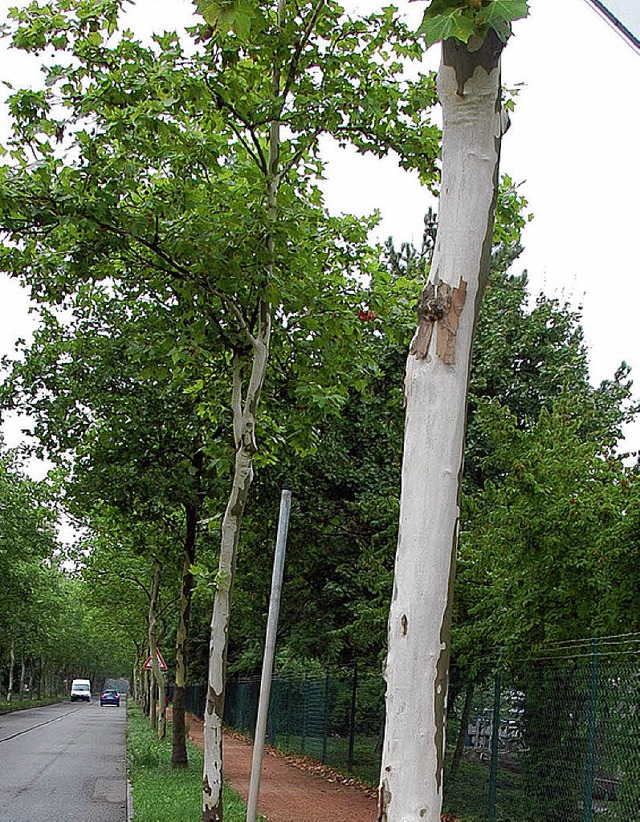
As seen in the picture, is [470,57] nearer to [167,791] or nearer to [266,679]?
[266,679]

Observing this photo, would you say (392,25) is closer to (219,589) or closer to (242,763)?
(219,589)

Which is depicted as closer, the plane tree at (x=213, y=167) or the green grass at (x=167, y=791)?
the plane tree at (x=213, y=167)

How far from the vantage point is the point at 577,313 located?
23922 mm

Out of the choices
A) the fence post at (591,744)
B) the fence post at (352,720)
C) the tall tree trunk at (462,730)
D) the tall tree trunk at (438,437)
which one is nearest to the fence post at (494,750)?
the tall tree trunk at (462,730)

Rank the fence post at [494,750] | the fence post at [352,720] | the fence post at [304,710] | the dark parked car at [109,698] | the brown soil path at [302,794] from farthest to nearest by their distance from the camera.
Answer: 1. the dark parked car at [109,698]
2. the fence post at [304,710]
3. the fence post at [352,720]
4. the brown soil path at [302,794]
5. the fence post at [494,750]

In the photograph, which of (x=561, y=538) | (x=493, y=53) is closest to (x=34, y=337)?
(x=561, y=538)

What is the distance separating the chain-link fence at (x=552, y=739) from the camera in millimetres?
8242

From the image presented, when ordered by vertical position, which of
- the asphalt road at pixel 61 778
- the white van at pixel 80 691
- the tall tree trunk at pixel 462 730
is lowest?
the white van at pixel 80 691

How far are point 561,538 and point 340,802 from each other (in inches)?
356

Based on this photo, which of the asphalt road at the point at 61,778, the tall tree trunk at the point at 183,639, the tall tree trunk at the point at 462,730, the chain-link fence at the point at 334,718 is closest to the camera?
the tall tree trunk at the point at 462,730

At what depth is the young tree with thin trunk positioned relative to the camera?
11.7 ft

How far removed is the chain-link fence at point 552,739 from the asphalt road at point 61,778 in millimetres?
4778

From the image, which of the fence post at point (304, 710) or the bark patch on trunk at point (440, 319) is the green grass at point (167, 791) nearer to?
the fence post at point (304, 710)

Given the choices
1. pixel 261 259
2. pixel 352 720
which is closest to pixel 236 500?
pixel 261 259
